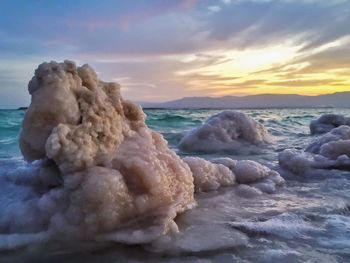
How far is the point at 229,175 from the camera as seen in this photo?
355cm

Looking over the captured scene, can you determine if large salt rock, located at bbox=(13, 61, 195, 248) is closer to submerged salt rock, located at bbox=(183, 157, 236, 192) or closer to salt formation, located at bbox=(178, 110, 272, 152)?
submerged salt rock, located at bbox=(183, 157, 236, 192)

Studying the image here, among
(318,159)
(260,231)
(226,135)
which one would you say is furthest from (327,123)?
(260,231)

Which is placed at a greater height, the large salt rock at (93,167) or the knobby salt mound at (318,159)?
the large salt rock at (93,167)

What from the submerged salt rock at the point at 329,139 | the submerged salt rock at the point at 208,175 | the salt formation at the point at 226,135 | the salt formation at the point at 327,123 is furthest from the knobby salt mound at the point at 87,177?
the salt formation at the point at 327,123

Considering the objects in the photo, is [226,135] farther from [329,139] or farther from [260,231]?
[260,231]

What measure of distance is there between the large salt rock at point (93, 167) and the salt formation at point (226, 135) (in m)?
4.45

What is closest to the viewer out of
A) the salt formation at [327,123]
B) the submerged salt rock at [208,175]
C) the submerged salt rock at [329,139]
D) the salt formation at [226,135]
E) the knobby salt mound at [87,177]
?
the knobby salt mound at [87,177]

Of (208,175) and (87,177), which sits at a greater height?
(87,177)

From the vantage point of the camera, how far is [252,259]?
189 centimetres

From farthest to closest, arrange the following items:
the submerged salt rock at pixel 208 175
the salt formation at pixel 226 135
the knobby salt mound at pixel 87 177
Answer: the salt formation at pixel 226 135, the submerged salt rock at pixel 208 175, the knobby salt mound at pixel 87 177

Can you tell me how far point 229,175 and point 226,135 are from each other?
160 inches

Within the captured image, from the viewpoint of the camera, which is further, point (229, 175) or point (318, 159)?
point (318, 159)

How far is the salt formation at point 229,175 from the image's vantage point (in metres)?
3.30

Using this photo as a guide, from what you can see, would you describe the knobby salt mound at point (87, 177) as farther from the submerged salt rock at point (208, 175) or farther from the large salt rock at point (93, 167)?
the submerged salt rock at point (208, 175)
